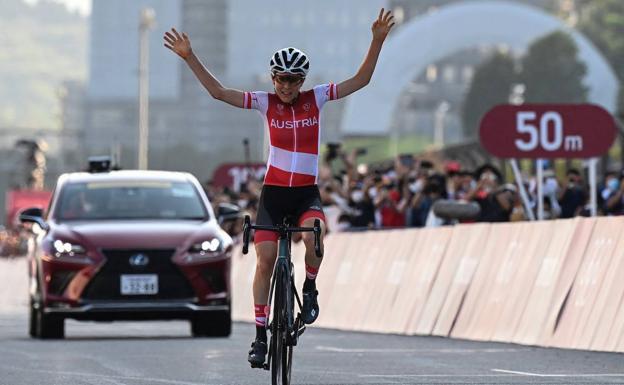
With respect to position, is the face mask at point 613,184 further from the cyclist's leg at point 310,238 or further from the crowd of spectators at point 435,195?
the cyclist's leg at point 310,238

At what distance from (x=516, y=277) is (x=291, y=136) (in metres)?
6.96

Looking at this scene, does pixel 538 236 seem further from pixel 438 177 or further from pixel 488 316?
pixel 438 177

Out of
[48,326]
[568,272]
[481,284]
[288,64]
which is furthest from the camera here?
[48,326]

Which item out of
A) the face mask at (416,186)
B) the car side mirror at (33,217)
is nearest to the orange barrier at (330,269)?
the face mask at (416,186)

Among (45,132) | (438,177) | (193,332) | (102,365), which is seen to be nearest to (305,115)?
(102,365)

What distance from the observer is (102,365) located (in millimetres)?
15156

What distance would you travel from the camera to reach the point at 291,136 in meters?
12.2

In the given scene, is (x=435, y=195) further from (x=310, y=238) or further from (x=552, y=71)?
(x=552, y=71)

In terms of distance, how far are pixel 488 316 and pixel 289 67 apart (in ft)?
25.8

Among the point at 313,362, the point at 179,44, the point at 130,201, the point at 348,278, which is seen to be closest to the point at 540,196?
the point at 348,278

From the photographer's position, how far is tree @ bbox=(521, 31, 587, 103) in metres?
120

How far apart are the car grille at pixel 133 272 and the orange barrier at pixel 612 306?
443cm

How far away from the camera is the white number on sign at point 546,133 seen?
2423 cm

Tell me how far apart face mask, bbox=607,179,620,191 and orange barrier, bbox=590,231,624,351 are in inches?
253
